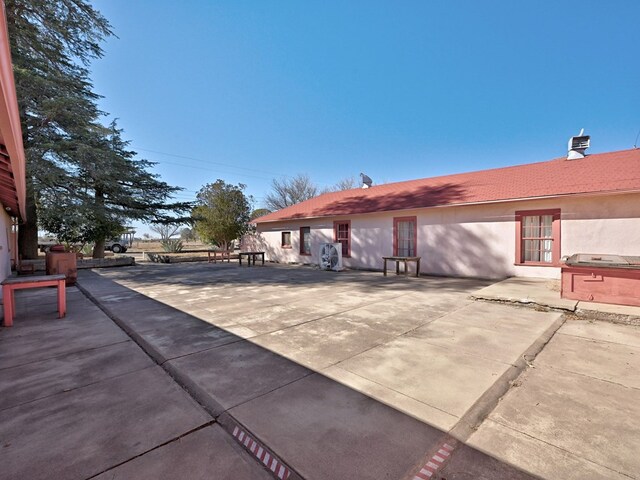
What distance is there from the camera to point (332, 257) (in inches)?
532

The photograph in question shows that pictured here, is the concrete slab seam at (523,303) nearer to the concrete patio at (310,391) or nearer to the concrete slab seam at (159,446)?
the concrete patio at (310,391)

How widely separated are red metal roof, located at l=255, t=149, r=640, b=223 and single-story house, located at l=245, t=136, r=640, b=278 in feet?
0.09

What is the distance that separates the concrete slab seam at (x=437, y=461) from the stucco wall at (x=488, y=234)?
365 inches

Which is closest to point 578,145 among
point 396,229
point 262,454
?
point 396,229

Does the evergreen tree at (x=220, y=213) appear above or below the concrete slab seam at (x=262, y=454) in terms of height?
above

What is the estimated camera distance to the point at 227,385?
115 inches

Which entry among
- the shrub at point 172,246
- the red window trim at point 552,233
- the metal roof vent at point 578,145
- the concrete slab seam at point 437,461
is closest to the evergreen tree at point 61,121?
the shrub at point 172,246

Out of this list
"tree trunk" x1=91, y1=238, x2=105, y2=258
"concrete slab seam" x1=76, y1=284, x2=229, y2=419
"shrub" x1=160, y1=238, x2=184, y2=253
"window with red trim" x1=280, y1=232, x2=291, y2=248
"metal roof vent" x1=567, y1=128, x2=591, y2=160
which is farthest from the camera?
"shrub" x1=160, y1=238, x2=184, y2=253

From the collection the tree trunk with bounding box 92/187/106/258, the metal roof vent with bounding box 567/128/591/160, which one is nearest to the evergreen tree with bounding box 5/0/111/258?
the tree trunk with bounding box 92/187/106/258

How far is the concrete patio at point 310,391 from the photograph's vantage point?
77.3 inches

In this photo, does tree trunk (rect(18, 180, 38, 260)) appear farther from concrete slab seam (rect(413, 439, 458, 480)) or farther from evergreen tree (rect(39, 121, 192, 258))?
concrete slab seam (rect(413, 439, 458, 480))

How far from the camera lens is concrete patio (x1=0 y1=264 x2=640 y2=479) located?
196 centimetres

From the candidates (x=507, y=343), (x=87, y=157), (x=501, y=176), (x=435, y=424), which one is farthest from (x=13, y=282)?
(x=501, y=176)

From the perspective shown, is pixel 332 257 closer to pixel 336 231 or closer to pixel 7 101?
pixel 336 231
